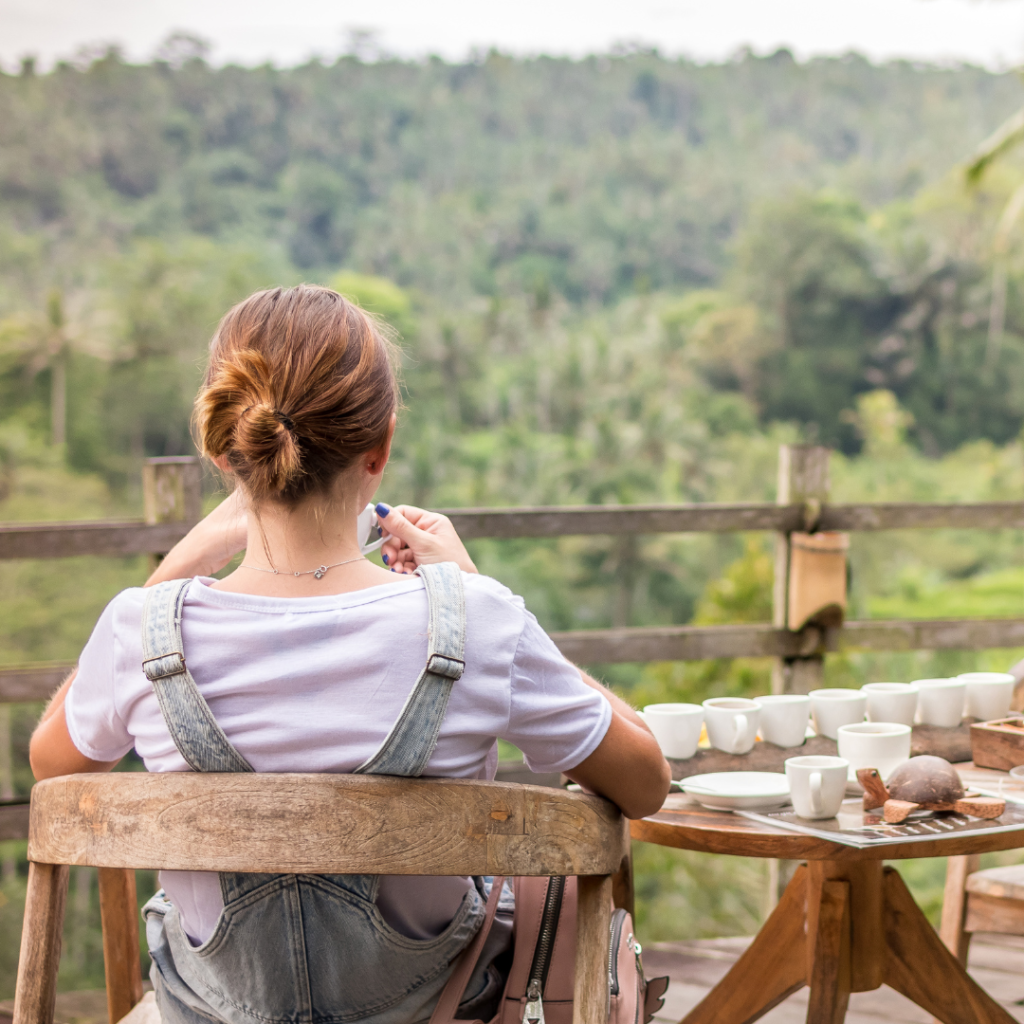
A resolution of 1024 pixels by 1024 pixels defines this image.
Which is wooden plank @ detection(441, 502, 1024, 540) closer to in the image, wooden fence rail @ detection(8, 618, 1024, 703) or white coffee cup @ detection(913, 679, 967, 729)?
wooden fence rail @ detection(8, 618, 1024, 703)

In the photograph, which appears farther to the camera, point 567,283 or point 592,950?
point 567,283

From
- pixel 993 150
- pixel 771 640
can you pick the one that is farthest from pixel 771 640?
pixel 993 150

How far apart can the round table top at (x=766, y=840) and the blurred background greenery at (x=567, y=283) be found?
25.3m

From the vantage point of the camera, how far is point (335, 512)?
988mm

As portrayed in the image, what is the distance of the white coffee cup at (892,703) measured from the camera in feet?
4.78

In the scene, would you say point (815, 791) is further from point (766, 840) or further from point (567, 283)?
point (567, 283)

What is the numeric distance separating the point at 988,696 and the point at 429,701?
0.94m

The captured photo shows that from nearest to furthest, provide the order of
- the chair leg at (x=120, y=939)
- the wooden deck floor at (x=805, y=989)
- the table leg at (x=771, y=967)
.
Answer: the chair leg at (x=120, y=939) < the table leg at (x=771, y=967) < the wooden deck floor at (x=805, y=989)

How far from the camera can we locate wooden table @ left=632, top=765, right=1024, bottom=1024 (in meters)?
1.30

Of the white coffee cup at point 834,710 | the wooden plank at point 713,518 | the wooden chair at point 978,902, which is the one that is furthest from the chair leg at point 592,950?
the wooden plank at point 713,518

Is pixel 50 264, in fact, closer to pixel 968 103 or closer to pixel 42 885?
pixel 968 103

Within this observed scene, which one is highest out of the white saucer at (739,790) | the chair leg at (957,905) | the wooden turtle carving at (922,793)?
→ the wooden turtle carving at (922,793)

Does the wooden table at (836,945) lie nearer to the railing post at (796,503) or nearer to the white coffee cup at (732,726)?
the white coffee cup at (732,726)

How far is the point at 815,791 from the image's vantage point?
1.20 metres
